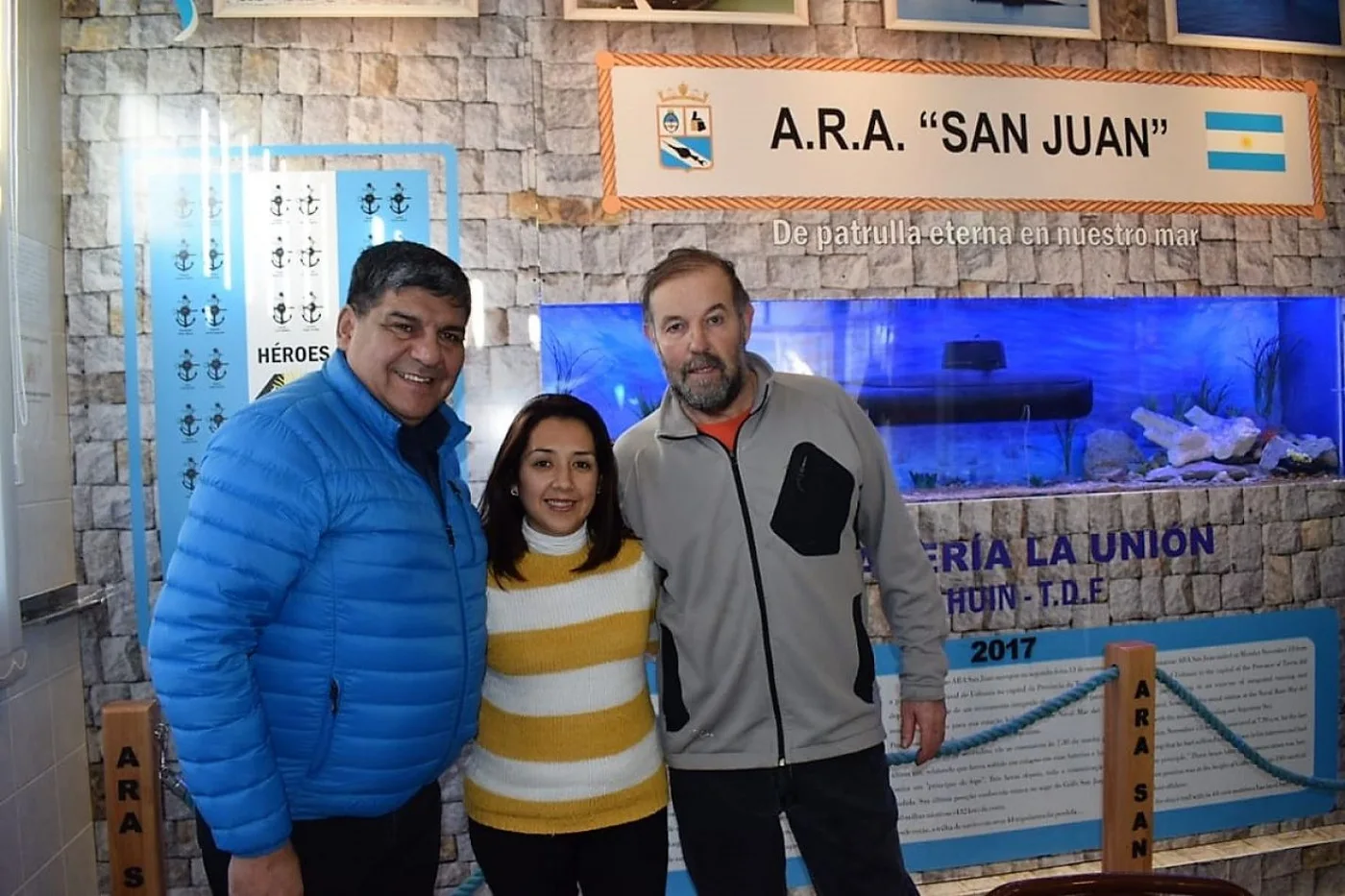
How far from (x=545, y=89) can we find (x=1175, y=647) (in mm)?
3062

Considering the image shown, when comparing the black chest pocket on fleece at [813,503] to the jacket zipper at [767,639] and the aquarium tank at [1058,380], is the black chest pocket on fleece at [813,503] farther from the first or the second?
the aquarium tank at [1058,380]

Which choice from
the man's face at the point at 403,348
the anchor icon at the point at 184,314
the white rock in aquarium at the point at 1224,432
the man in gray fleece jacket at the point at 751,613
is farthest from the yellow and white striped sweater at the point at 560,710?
the white rock in aquarium at the point at 1224,432

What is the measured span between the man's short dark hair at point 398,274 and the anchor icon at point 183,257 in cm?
156

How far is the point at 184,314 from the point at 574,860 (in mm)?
2165

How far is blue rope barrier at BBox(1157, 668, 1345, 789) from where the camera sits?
2.95 m

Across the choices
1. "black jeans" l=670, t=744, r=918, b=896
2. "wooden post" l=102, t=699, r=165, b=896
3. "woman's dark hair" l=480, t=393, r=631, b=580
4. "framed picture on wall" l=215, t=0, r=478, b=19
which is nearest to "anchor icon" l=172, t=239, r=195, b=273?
"framed picture on wall" l=215, t=0, r=478, b=19

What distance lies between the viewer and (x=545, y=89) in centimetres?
299

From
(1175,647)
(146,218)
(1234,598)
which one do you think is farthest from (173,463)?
(1234,598)

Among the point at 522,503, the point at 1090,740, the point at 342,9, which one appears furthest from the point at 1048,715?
the point at 342,9

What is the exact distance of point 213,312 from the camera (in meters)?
2.89

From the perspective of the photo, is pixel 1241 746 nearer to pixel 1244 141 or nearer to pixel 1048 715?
pixel 1048 715

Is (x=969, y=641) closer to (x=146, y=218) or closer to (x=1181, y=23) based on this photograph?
(x=1181, y=23)

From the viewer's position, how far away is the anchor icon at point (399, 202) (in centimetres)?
293

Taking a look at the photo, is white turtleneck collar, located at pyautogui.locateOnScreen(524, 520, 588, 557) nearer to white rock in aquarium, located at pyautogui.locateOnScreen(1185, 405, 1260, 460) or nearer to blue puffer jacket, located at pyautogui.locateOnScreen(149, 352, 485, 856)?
blue puffer jacket, located at pyautogui.locateOnScreen(149, 352, 485, 856)
